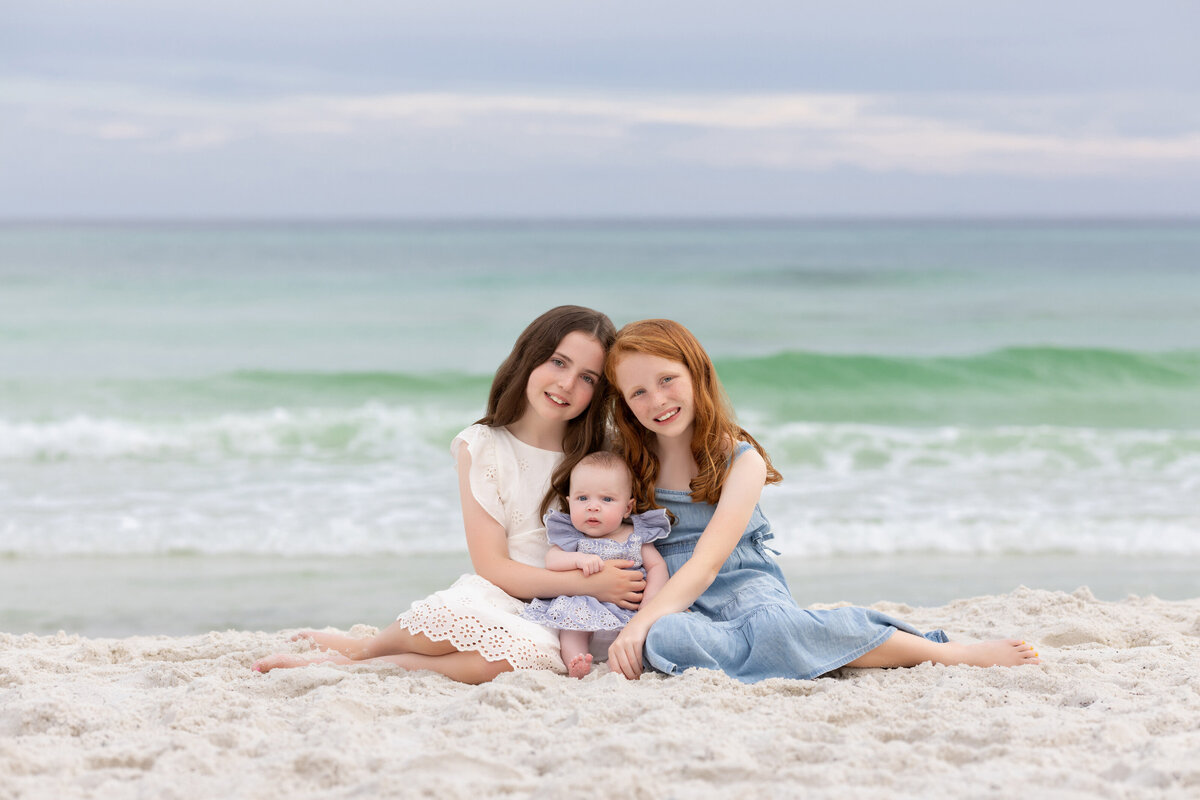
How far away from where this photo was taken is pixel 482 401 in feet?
37.6

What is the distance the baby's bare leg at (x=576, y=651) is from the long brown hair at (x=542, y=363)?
0.45 metres

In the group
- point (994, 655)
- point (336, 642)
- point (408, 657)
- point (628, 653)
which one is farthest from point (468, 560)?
point (994, 655)

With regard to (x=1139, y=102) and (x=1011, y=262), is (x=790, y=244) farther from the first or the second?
(x=1139, y=102)

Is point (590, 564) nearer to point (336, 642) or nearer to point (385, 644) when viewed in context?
point (385, 644)

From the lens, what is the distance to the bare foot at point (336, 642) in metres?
3.27

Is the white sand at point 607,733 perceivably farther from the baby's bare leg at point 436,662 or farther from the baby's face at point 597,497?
the baby's face at point 597,497

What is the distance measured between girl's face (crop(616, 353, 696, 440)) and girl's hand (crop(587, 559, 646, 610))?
46cm

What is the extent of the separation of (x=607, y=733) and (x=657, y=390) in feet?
3.76

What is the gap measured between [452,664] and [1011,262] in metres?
23.6

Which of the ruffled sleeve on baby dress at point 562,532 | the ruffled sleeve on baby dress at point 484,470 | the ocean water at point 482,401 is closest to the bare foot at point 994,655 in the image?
the ruffled sleeve on baby dress at point 562,532

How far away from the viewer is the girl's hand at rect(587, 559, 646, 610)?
309cm

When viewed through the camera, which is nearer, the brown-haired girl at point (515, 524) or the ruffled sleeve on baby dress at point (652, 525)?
the brown-haired girl at point (515, 524)

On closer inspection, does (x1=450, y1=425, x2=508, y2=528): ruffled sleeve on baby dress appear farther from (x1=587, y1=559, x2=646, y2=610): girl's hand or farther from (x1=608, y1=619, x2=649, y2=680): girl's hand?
(x1=608, y1=619, x2=649, y2=680): girl's hand

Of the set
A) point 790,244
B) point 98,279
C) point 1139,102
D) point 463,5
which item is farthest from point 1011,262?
point 98,279
